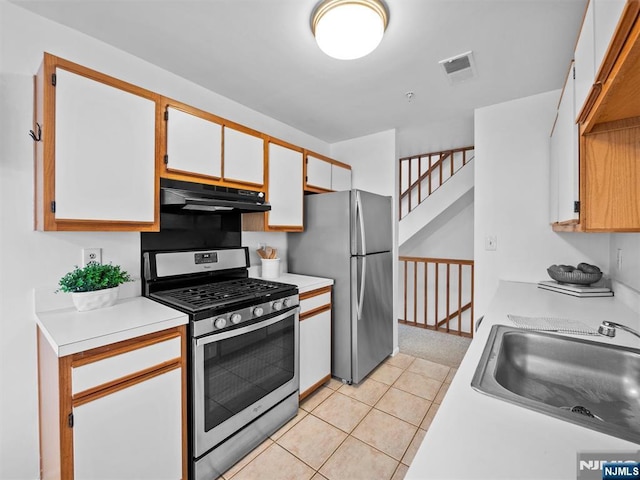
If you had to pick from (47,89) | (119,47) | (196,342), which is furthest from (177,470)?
(119,47)

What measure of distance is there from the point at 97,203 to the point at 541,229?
9.96 ft

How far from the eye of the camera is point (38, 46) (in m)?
1.52

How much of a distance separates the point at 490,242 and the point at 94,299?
287cm

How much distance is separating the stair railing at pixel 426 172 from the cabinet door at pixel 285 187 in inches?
88.9

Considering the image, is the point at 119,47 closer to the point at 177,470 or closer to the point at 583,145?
the point at 177,470

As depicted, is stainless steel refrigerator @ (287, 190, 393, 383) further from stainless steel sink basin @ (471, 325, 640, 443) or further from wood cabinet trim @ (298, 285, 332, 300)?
stainless steel sink basin @ (471, 325, 640, 443)

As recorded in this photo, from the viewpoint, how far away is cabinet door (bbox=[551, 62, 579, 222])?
1.42 metres

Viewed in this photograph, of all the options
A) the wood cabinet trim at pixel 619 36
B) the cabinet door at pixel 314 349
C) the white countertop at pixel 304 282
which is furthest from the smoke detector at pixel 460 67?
the cabinet door at pixel 314 349

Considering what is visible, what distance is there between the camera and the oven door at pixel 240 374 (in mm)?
1524

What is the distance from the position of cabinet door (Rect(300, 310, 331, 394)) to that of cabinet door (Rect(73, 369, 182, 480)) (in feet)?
3.19

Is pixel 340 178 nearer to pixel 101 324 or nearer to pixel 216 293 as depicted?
pixel 216 293

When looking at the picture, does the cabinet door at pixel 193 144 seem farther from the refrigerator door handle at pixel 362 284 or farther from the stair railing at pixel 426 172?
the stair railing at pixel 426 172

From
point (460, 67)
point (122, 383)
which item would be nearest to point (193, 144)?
point (122, 383)

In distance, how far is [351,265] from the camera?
2.49m
